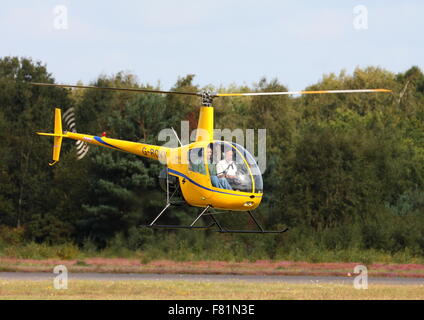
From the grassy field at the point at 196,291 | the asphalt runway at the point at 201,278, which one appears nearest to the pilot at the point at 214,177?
the grassy field at the point at 196,291

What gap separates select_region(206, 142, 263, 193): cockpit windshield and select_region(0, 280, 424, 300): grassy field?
4473 millimetres

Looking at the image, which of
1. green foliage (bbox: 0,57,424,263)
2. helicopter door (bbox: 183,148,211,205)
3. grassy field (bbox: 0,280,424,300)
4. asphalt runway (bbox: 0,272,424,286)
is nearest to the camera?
helicopter door (bbox: 183,148,211,205)

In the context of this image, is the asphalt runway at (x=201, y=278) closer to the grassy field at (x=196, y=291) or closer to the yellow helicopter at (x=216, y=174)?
the grassy field at (x=196, y=291)

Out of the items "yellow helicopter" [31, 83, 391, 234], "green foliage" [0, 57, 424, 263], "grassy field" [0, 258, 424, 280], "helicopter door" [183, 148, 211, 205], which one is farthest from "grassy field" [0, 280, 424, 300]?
"green foliage" [0, 57, 424, 263]

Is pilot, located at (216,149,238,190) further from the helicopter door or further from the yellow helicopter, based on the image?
the helicopter door

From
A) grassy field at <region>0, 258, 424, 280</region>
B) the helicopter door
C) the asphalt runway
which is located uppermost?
the helicopter door

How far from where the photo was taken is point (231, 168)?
20.3 metres

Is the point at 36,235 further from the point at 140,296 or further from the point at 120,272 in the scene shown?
the point at 140,296

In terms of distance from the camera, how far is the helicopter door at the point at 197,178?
2059cm

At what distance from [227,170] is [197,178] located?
92 cm

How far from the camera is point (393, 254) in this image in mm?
40312

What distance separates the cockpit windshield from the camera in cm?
2025

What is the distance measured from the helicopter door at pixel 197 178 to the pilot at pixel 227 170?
0.38 meters
